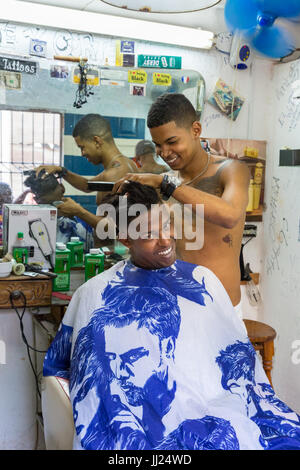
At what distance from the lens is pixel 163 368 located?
4.91 feet

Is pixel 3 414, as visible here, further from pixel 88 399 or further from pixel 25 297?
pixel 88 399

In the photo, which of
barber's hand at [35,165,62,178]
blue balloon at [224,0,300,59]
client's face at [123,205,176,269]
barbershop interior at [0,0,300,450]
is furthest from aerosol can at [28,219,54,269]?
blue balloon at [224,0,300,59]

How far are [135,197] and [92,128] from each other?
72 centimetres

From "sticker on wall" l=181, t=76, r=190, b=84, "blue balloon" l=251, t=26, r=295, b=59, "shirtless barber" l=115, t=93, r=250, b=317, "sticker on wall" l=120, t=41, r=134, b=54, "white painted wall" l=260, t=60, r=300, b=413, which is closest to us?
"blue balloon" l=251, t=26, r=295, b=59

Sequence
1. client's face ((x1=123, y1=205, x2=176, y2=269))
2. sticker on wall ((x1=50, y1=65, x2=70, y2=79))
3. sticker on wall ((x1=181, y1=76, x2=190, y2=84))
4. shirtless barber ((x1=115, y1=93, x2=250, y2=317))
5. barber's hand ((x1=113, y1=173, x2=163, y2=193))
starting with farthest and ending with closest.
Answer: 1. sticker on wall ((x1=181, y1=76, x2=190, y2=84))
2. sticker on wall ((x1=50, y1=65, x2=70, y2=79))
3. shirtless barber ((x1=115, y1=93, x2=250, y2=317))
4. barber's hand ((x1=113, y1=173, x2=163, y2=193))
5. client's face ((x1=123, y1=205, x2=176, y2=269))

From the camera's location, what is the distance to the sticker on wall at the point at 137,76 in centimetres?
235

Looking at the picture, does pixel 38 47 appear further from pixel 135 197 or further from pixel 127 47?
pixel 135 197

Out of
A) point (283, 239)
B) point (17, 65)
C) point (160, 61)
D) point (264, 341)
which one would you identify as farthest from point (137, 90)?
point (264, 341)

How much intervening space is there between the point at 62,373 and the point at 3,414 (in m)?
0.84

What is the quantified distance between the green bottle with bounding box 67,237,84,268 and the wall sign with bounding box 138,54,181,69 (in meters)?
0.89

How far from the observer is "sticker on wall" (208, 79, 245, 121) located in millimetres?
2523

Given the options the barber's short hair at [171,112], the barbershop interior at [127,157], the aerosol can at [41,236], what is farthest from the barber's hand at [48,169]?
the barber's short hair at [171,112]

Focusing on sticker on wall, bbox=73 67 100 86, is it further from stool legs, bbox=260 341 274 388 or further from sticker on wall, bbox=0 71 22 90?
stool legs, bbox=260 341 274 388

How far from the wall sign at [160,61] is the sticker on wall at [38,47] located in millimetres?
448
